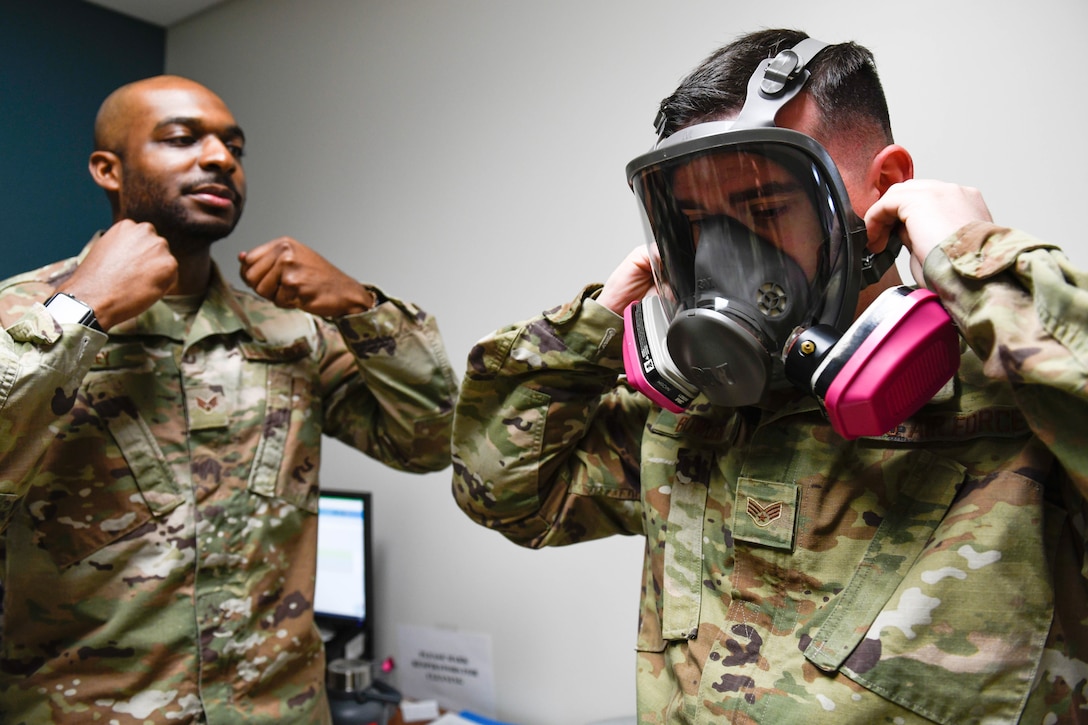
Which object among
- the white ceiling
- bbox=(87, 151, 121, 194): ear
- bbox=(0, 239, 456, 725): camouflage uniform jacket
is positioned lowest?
bbox=(0, 239, 456, 725): camouflage uniform jacket

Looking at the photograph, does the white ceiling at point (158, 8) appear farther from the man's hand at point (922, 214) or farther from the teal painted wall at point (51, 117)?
the man's hand at point (922, 214)

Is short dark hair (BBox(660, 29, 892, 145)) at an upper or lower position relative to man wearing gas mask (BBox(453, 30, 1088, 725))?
Answer: upper

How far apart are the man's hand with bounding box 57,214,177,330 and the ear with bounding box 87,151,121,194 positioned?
253 millimetres

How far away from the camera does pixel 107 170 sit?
150 cm

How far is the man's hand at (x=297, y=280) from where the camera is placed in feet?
4.54

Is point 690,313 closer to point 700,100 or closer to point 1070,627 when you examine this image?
point 700,100

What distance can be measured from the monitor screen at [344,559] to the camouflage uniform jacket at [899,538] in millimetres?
1373

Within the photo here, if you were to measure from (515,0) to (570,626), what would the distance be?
61.6 inches

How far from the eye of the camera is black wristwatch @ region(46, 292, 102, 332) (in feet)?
3.66

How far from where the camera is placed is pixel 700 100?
0.86 meters

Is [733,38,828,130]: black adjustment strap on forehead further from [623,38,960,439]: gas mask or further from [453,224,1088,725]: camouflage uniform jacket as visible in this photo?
[453,224,1088,725]: camouflage uniform jacket

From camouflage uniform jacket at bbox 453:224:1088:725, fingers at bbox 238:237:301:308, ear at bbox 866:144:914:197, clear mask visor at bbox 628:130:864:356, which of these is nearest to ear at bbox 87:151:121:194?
fingers at bbox 238:237:301:308

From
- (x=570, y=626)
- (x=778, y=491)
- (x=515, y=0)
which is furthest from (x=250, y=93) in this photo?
(x=778, y=491)

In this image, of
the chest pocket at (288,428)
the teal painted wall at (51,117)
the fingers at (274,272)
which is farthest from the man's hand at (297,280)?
the teal painted wall at (51,117)
